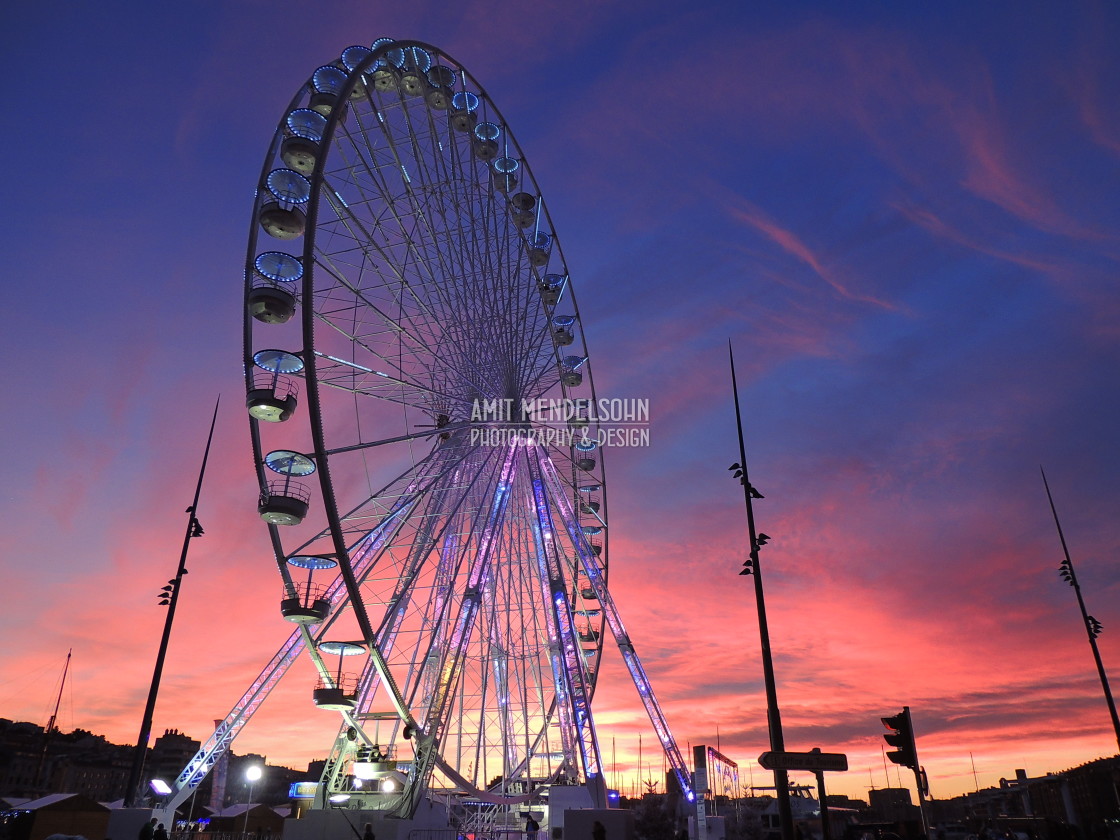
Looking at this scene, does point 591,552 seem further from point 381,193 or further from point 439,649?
point 381,193

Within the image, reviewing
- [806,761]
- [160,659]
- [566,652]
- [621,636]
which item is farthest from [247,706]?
[806,761]

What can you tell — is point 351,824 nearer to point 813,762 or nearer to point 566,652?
point 566,652

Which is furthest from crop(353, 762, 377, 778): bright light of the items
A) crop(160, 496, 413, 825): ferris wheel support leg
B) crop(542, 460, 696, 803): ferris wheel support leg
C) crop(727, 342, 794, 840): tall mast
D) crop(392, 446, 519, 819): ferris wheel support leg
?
crop(727, 342, 794, 840): tall mast

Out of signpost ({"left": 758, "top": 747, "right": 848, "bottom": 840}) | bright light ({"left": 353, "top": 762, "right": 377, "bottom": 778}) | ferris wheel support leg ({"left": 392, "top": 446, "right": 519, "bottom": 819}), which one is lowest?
signpost ({"left": 758, "top": 747, "right": 848, "bottom": 840})

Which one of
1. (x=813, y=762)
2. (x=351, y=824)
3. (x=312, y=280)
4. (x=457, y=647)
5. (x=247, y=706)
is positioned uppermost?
(x=312, y=280)

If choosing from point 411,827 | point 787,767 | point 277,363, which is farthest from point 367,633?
point 787,767

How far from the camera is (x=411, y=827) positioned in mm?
20672

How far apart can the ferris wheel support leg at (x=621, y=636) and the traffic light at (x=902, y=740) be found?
62.2ft

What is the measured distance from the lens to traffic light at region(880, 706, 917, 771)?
9.73 m

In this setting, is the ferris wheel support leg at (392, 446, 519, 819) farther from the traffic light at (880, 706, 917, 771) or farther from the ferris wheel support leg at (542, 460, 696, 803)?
the traffic light at (880, 706, 917, 771)

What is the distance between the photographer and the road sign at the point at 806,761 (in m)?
11.3

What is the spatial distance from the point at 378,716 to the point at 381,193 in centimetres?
1640

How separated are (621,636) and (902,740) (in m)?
20.6

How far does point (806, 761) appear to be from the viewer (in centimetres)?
1161
